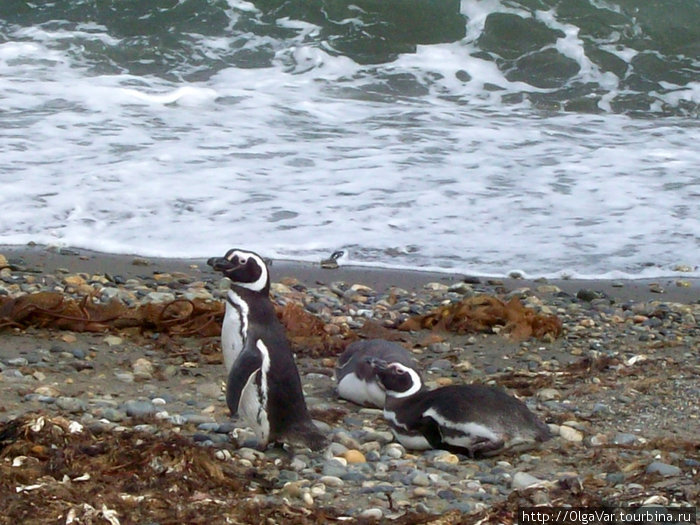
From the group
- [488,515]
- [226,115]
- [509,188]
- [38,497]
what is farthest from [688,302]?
[226,115]

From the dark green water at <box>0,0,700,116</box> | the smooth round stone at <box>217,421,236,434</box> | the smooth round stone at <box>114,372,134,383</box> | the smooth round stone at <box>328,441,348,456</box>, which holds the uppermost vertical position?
the smooth round stone at <box>328,441,348,456</box>

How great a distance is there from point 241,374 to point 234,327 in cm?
44

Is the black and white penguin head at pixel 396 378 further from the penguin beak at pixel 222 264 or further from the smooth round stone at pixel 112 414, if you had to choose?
the smooth round stone at pixel 112 414

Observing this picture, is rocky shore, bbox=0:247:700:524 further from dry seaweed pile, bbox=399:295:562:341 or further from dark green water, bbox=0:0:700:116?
dark green water, bbox=0:0:700:116

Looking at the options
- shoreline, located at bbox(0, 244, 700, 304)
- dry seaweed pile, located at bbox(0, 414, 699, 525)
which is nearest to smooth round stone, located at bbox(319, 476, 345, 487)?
dry seaweed pile, located at bbox(0, 414, 699, 525)

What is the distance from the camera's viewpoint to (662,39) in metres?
16.8

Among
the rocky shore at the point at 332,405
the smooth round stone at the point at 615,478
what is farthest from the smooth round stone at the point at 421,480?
the smooth round stone at the point at 615,478

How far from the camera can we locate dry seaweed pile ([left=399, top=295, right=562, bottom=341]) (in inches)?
248

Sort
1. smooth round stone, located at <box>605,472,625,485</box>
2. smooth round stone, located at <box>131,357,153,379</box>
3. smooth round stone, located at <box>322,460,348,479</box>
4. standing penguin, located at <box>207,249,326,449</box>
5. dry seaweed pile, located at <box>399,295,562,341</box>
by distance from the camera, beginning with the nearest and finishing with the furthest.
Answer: smooth round stone, located at <box>605,472,625,485</box>
smooth round stone, located at <box>322,460,348,479</box>
standing penguin, located at <box>207,249,326,449</box>
smooth round stone, located at <box>131,357,153,379</box>
dry seaweed pile, located at <box>399,295,562,341</box>

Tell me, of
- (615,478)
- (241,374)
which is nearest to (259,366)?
(241,374)

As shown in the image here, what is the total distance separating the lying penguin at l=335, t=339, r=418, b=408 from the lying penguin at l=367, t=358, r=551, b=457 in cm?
34

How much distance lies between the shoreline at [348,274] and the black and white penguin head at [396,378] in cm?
241

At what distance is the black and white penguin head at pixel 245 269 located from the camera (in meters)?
4.78

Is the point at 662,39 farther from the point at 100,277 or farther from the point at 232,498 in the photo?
the point at 232,498
